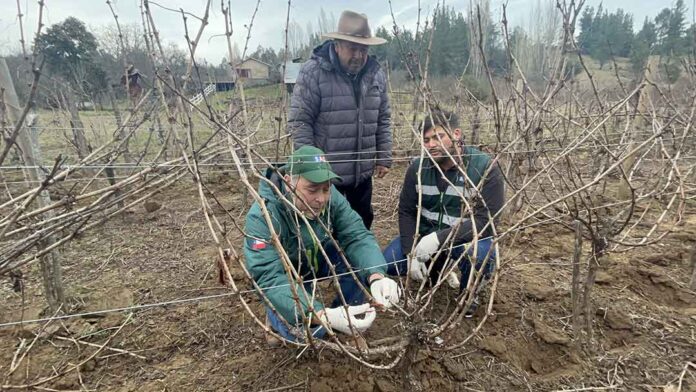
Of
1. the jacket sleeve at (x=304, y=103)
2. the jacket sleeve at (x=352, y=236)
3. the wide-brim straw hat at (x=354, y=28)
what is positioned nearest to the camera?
the jacket sleeve at (x=352, y=236)

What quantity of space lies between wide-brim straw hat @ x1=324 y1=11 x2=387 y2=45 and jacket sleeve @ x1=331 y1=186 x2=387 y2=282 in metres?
1.01

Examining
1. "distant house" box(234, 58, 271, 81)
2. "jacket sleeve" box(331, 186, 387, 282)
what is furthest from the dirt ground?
"distant house" box(234, 58, 271, 81)

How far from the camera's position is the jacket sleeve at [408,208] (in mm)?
2408

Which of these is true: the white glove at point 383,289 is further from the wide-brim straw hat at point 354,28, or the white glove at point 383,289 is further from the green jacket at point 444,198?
the wide-brim straw hat at point 354,28

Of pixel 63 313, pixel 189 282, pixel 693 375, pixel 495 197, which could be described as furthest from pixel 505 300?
pixel 63 313

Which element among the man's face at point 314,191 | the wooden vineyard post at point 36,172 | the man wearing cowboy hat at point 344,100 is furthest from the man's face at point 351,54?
the wooden vineyard post at point 36,172

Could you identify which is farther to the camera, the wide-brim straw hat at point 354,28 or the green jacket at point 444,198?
the wide-brim straw hat at point 354,28

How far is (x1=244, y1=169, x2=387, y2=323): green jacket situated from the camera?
1624mm

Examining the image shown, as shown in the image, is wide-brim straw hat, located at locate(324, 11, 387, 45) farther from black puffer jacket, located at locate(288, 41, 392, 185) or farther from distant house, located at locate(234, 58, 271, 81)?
distant house, located at locate(234, 58, 271, 81)

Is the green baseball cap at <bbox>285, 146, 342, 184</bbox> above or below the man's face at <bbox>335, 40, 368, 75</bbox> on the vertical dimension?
below

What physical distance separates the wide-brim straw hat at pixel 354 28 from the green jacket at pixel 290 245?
1021 millimetres

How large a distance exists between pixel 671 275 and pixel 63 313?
3940 millimetres

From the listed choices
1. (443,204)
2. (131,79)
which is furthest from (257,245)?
(131,79)

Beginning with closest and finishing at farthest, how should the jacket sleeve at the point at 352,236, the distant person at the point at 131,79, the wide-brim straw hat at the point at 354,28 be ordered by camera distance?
the jacket sleeve at the point at 352,236 → the wide-brim straw hat at the point at 354,28 → the distant person at the point at 131,79
